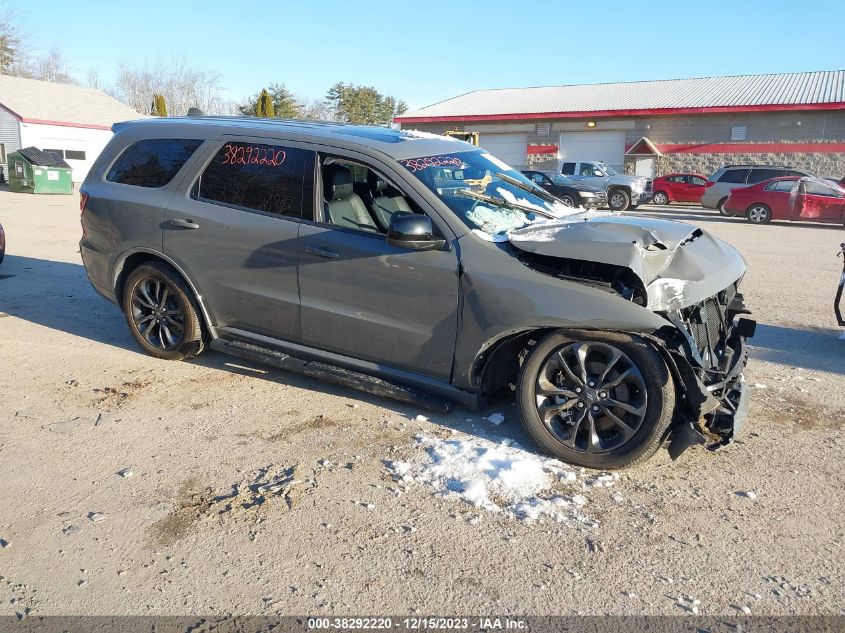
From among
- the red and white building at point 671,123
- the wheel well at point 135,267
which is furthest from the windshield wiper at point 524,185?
the red and white building at point 671,123

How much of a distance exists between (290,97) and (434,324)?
59.3 meters

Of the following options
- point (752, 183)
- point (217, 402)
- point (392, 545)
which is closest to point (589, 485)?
point (392, 545)

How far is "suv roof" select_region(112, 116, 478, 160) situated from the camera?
4414mm

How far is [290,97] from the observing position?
2319 inches

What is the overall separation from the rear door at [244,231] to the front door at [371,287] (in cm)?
18

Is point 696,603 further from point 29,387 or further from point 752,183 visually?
point 752,183

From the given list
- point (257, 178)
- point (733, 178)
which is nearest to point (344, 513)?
point (257, 178)

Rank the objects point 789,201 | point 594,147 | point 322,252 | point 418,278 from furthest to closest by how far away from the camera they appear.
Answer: point 594,147
point 789,201
point 322,252
point 418,278

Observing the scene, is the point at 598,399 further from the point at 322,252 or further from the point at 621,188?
the point at 621,188

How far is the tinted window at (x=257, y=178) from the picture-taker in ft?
14.8

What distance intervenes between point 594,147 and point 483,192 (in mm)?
34844

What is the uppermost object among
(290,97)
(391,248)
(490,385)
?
(290,97)

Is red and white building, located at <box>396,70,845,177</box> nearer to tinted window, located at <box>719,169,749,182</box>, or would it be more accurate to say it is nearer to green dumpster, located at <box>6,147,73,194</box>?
tinted window, located at <box>719,169,749,182</box>

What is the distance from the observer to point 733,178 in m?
22.7
